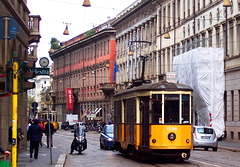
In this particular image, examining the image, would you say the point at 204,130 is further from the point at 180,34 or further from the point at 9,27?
the point at 180,34

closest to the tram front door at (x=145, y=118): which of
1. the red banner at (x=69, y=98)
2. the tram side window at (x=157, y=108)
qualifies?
the tram side window at (x=157, y=108)

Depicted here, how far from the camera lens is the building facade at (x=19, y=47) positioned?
24734mm

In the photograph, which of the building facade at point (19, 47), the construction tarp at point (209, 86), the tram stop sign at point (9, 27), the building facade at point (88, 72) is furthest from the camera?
the building facade at point (88, 72)

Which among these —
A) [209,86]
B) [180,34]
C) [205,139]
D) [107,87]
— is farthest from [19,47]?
[107,87]

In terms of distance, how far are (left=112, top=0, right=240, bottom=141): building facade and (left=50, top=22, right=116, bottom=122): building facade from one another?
147 inches

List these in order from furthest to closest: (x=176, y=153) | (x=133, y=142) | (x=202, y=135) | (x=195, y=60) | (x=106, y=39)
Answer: (x=106, y=39), (x=195, y=60), (x=202, y=135), (x=133, y=142), (x=176, y=153)

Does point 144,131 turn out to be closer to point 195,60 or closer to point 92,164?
point 92,164

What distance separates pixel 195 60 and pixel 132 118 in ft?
94.1

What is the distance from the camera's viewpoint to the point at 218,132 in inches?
1986

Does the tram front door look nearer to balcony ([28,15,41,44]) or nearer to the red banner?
balcony ([28,15,41,44])

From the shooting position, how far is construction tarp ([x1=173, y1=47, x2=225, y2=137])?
50844mm

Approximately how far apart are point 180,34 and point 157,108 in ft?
137

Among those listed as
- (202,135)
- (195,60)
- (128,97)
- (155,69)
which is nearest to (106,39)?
(155,69)

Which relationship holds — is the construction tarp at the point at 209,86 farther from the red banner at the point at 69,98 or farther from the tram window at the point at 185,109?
the red banner at the point at 69,98
